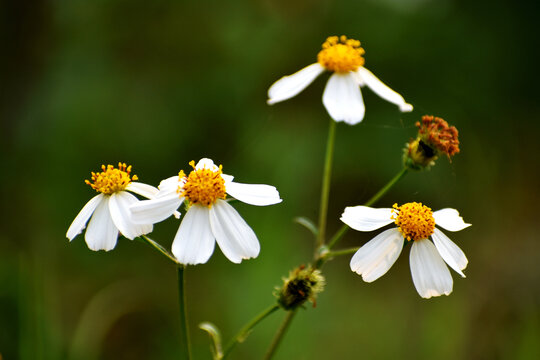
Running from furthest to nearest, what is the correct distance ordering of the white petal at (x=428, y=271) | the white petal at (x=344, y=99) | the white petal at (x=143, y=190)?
the white petal at (x=344, y=99)
the white petal at (x=143, y=190)
the white petal at (x=428, y=271)

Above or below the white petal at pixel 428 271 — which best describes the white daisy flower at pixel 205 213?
above

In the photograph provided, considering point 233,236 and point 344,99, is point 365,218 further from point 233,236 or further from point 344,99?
point 344,99

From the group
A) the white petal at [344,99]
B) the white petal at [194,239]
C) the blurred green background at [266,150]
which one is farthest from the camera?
the blurred green background at [266,150]

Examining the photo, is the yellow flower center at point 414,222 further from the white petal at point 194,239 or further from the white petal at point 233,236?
the white petal at point 194,239

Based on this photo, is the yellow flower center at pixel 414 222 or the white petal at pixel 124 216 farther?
the yellow flower center at pixel 414 222

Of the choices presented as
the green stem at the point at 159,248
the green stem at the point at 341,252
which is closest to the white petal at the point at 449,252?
the green stem at the point at 341,252

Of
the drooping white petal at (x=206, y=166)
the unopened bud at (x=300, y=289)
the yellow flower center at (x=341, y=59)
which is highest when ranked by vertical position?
the yellow flower center at (x=341, y=59)

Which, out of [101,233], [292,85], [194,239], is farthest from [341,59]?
[101,233]
